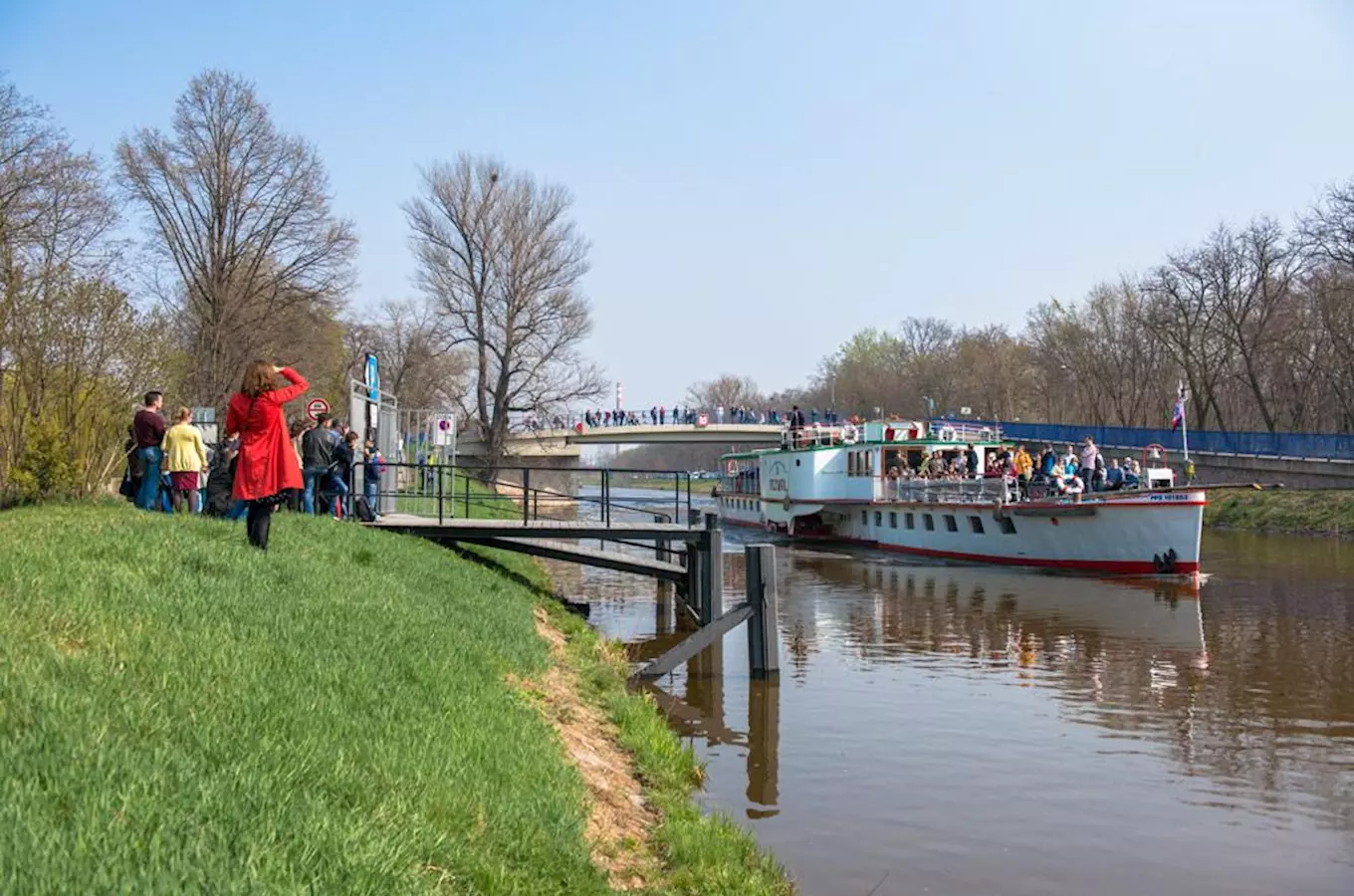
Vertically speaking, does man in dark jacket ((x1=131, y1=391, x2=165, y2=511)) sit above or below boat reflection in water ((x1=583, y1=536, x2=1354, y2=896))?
above

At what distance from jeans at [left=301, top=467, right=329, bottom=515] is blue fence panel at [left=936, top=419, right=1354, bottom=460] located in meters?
30.4

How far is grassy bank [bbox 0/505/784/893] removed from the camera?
3.88 m

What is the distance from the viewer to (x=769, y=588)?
47.2ft

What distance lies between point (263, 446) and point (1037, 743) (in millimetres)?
8421

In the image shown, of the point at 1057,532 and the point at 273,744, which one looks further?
the point at 1057,532

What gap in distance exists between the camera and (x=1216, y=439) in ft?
173

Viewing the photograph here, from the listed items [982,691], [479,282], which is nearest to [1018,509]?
[982,691]

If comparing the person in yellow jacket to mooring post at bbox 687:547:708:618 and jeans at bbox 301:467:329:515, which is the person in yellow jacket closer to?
jeans at bbox 301:467:329:515

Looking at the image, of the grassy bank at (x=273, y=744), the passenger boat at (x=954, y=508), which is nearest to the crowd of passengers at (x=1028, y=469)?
the passenger boat at (x=954, y=508)

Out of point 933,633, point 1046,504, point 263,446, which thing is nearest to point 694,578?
point 933,633

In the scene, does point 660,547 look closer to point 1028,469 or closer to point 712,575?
point 712,575

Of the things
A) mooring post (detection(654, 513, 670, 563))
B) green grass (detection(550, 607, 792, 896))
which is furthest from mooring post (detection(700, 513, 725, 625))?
green grass (detection(550, 607, 792, 896))

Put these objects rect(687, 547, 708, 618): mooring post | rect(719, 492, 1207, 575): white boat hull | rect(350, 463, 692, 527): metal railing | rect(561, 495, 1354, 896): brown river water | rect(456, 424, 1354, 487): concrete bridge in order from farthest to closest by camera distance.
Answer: rect(456, 424, 1354, 487): concrete bridge, rect(719, 492, 1207, 575): white boat hull, rect(687, 547, 708, 618): mooring post, rect(350, 463, 692, 527): metal railing, rect(561, 495, 1354, 896): brown river water

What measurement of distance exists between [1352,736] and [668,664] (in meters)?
7.76
